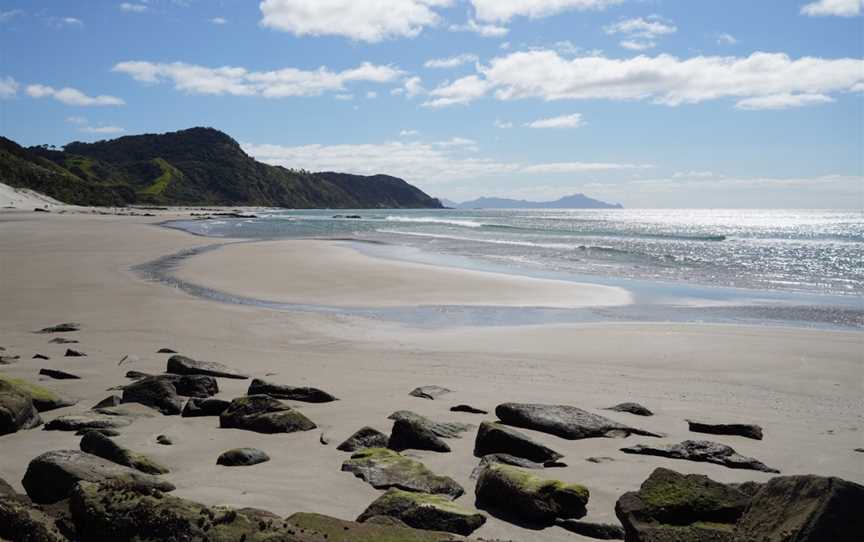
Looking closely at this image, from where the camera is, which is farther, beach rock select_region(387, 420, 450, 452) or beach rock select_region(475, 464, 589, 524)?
beach rock select_region(387, 420, 450, 452)

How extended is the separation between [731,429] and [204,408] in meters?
5.69

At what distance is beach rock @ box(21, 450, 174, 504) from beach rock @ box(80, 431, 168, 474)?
0.59 meters

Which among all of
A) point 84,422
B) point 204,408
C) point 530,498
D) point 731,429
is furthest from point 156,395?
point 731,429

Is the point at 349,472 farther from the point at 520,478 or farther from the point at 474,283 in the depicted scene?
the point at 474,283

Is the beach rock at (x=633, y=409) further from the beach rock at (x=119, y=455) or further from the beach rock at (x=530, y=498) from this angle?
the beach rock at (x=119, y=455)

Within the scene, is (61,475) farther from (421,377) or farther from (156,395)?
(421,377)

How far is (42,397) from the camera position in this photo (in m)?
7.18

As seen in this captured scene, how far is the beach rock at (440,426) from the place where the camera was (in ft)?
21.1

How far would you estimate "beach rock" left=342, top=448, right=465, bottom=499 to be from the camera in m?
5.05

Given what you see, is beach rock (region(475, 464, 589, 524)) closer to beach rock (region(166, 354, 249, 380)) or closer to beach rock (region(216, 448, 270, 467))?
beach rock (region(216, 448, 270, 467))

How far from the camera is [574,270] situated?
29438mm

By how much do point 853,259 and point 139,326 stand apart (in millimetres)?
38910

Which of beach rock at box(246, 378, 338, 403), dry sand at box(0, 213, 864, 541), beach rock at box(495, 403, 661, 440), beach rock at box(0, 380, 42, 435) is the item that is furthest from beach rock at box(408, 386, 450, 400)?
beach rock at box(0, 380, 42, 435)

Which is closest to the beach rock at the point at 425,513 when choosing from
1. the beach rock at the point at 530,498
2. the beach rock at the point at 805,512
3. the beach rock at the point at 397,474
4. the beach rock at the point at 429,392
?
the beach rock at the point at 530,498
